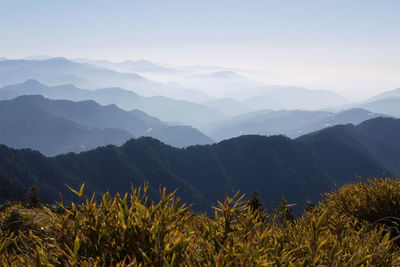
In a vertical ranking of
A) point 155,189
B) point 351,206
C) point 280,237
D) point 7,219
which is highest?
point 280,237

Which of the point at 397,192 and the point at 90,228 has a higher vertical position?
the point at 90,228

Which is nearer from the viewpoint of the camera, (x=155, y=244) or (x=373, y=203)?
(x=155, y=244)

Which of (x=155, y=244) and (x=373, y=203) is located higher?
(x=155, y=244)

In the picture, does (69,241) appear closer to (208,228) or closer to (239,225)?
(208,228)

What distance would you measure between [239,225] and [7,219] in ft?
29.6

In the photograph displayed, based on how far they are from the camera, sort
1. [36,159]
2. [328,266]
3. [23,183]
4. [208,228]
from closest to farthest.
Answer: [328,266]
[208,228]
[23,183]
[36,159]

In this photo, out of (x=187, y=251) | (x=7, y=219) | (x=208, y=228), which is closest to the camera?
(x=187, y=251)

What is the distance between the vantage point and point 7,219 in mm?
10070

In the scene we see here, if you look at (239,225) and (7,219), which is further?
(7,219)

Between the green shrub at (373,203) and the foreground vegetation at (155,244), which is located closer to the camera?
the foreground vegetation at (155,244)

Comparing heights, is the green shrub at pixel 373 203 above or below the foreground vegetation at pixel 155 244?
below

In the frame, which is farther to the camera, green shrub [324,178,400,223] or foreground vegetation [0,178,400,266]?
green shrub [324,178,400,223]

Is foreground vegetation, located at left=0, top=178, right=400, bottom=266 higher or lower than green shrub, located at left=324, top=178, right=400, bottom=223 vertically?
higher

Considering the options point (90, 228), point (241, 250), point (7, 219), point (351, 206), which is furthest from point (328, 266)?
point (7, 219)
